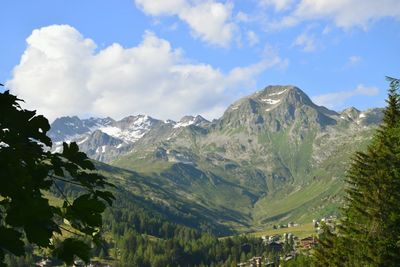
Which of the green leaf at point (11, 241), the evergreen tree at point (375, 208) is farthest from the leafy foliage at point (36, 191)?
the evergreen tree at point (375, 208)

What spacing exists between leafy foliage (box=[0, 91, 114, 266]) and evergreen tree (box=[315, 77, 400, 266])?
37.3m

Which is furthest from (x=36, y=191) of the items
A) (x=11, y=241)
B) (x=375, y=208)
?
(x=375, y=208)

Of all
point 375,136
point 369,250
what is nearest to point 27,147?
point 369,250

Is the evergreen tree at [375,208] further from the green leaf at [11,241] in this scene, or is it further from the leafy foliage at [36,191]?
the green leaf at [11,241]

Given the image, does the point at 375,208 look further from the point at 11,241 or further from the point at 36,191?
the point at 11,241

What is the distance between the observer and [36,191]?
203 inches

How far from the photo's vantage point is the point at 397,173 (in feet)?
138

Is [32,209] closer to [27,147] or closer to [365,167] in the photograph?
[27,147]

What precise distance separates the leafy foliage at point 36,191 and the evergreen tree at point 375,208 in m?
37.3

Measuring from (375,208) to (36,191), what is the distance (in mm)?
40671

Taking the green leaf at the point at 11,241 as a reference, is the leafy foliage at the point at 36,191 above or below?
above

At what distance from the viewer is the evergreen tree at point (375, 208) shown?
134 ft

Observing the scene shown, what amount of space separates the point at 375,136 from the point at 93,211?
4398 cm

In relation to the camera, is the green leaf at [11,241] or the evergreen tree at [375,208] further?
the evergreen tree at [375,208]
